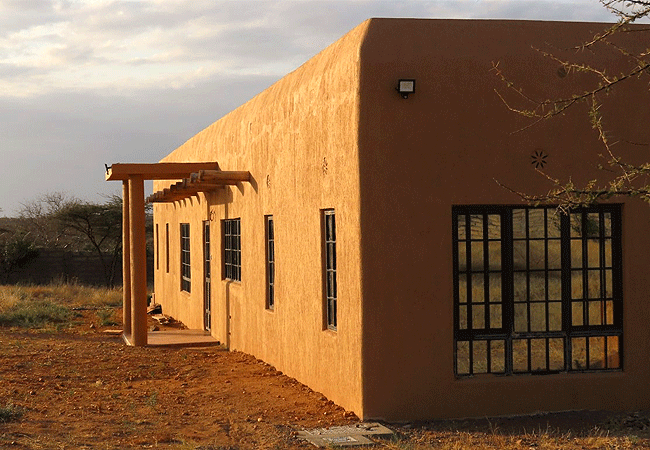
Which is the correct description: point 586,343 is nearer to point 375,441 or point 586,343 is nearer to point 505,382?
point 505,382

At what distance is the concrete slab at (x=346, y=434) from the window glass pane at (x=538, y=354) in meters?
1.82

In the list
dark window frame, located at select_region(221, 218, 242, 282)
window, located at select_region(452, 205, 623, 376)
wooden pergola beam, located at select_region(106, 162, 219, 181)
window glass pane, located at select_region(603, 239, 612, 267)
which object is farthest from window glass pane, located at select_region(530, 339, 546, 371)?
wooden pergola beam, located at select_region(106, 162, 219, 181)

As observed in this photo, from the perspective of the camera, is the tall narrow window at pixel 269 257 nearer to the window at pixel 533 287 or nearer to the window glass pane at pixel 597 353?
the window at pixel 533 287

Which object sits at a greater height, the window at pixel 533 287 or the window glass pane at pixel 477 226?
the window glass pane at pixel 477 226

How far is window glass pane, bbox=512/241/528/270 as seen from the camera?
9281 mm

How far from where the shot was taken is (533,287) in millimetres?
9328

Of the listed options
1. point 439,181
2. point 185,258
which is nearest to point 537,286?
point 439,181

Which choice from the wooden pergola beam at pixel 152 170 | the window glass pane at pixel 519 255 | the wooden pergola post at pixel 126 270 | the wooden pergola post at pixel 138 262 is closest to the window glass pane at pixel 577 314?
the window glass pane at pixel 519 255

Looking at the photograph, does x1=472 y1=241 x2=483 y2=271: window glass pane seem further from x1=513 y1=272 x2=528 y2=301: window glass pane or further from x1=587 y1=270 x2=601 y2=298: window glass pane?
x1=587 y1=270 x2=601 y2=298: window glass pane

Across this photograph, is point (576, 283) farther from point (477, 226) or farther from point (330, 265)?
point (330, 265)

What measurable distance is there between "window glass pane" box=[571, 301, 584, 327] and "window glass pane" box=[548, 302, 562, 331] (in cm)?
14

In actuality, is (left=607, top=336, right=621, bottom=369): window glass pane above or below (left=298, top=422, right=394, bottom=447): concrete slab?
above

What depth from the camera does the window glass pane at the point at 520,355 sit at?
30.9ft

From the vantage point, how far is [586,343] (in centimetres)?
955
